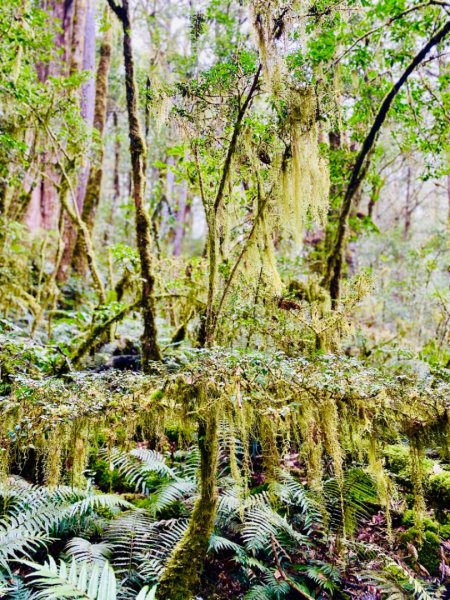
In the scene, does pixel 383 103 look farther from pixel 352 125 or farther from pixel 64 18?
pixel 64 18

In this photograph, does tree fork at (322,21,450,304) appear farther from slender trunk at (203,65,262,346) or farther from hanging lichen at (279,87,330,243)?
slender trunk at (203,65,262,346)

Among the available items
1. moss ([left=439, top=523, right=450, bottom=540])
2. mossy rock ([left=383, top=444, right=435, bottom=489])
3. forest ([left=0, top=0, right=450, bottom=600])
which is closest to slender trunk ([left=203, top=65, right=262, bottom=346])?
forest ([left=0, top=0, right=450, bottom=600])

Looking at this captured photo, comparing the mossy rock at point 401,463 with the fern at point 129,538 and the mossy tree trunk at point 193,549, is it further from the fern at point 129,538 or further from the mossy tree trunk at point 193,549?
the fern at point 129,538

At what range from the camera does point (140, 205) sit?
16.7 feet

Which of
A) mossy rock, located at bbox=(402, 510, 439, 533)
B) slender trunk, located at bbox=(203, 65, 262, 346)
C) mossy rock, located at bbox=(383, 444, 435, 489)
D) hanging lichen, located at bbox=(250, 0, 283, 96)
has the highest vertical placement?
hanging lichen, located at bbox=(250, 0, 283, 96)

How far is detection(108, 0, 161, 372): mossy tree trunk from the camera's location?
4.94 metres

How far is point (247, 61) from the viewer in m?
3.42

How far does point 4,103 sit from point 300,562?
7.08m

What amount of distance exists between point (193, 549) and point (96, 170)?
8319mm

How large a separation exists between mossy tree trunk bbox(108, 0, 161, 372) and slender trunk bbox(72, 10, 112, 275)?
3650 mm

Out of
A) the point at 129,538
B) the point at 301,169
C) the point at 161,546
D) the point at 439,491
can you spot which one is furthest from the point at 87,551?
the point at 301,169

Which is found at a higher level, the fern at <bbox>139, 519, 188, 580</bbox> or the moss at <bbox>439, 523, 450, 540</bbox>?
the fern at <bbox>139, 519, 188, 580</bbox>

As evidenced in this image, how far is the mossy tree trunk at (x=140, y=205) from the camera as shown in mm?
4938

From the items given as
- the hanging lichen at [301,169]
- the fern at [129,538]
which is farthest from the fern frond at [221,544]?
the hanging lichen at [301,169]
